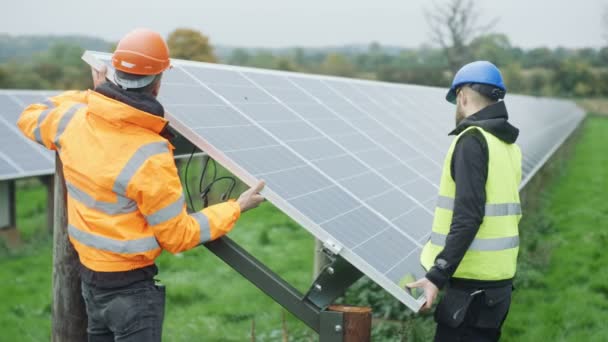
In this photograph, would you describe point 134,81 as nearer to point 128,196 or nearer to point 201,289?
point 128,196

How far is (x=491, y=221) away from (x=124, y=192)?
5.82 ft

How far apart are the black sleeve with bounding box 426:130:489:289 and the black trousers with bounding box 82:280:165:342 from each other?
4.46 feet

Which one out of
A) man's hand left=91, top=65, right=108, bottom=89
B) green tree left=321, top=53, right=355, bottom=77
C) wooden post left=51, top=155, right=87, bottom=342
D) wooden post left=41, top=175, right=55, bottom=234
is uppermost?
man's hand left=91, top=65, right=108, bottom=89

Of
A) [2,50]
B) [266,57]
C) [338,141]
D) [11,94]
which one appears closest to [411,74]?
[266,57]

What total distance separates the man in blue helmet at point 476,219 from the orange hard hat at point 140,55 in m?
1.50

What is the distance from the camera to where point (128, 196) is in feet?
10.5

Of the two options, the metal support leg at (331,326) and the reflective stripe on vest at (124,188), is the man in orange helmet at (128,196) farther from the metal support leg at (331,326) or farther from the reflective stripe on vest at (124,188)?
the metal support leg at (331,326)

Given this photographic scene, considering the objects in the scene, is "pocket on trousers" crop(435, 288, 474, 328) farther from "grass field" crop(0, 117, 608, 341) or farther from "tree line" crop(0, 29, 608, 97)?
"tree line" crop(0, 29, 608, 97)

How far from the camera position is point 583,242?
971cm

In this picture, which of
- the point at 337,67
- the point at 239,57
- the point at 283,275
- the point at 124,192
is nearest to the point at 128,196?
the point at 124,192

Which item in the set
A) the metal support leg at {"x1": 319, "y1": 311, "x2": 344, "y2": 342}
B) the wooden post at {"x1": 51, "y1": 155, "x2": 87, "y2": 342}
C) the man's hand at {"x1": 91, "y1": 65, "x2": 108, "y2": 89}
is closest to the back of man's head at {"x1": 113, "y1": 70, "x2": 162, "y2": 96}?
the man's hand at {"x1": 91, "y1": 65, "x2": 108, "y2": 89}

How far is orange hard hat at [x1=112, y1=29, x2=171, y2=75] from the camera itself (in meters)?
3.34

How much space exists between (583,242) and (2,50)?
117ft

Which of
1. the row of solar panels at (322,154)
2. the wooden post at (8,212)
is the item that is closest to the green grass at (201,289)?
the wooden post at (8,212)
